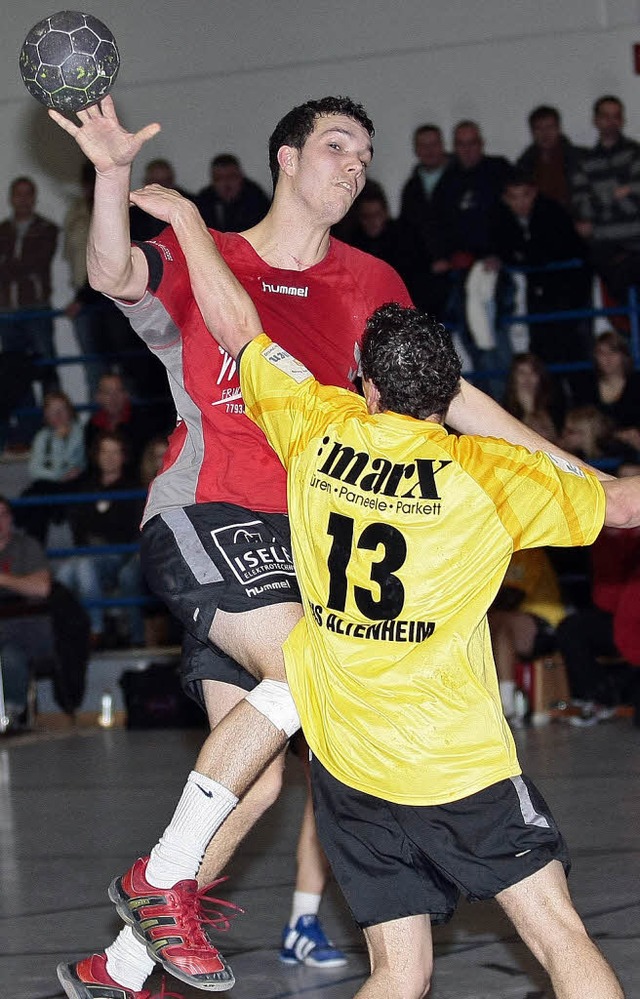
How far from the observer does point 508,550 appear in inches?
123

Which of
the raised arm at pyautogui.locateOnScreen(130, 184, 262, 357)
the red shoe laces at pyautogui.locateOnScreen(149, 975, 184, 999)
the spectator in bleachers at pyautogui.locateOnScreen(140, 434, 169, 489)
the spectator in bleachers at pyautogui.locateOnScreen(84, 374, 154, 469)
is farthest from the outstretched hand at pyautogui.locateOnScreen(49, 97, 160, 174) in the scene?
the spectator in bleachers at pyautogui.locateOnScreen(84, 374, 154, 469)

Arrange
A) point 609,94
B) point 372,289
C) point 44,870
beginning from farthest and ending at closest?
point 609,94 < point 44,870 < point 372,289

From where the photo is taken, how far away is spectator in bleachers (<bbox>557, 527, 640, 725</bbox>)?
8758 mm

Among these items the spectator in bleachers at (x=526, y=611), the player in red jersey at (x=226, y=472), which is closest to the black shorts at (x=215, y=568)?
the player in red jersey at (x=226, y=472)

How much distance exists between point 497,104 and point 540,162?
1.28 metres

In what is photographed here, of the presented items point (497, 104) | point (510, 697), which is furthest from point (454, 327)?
point (510, 697)

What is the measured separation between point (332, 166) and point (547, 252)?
779cm

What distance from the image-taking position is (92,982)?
3.71 metres

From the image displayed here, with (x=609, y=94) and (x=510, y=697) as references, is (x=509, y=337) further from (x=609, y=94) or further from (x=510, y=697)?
(x=510, y=697)

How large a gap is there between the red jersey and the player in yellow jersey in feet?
2.56

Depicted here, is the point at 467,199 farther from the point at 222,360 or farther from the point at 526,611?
the point at 222,360

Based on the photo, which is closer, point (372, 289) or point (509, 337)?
point (372, 289)

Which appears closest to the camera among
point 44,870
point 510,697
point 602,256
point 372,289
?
point 372,289

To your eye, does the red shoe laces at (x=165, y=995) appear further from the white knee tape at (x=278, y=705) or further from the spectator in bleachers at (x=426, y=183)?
the spectator in bleachers at (x=426, y=183)
